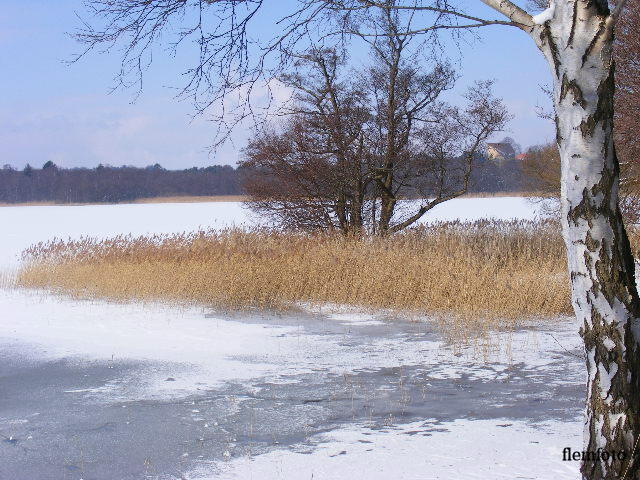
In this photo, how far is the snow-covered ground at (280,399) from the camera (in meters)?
5.05

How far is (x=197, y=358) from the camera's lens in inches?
338

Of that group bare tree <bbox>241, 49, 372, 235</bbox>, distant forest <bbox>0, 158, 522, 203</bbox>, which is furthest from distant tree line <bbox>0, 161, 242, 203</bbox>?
bare tree <bbox>241, 49, 372, 235</bbox>

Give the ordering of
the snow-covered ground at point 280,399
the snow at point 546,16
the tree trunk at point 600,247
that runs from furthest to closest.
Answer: the snow-covered ground at point 280,399 → the snow at point 546,16 → the tree trunk at point 600,247

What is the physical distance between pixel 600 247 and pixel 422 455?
190 centimetres

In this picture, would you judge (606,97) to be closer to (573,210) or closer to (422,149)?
(573,210)

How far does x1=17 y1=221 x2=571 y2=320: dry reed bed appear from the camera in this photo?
1162 cm

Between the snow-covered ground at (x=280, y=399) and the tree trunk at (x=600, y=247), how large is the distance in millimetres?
646

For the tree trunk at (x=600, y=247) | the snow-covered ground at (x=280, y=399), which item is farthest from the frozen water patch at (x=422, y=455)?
the tree trunk at (x=600, y=247)

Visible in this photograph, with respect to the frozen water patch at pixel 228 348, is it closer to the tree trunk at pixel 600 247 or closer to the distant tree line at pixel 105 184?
the tree trunk at pixel 600 247

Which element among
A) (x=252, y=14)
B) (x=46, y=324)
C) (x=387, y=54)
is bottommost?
(x=46, y=324)

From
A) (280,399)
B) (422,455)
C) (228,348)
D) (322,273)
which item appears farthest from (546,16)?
(322,273)

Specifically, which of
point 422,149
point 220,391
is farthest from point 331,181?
point 220,391

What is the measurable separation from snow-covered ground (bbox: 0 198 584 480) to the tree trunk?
65cm

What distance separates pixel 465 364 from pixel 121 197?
8505 centimetres
